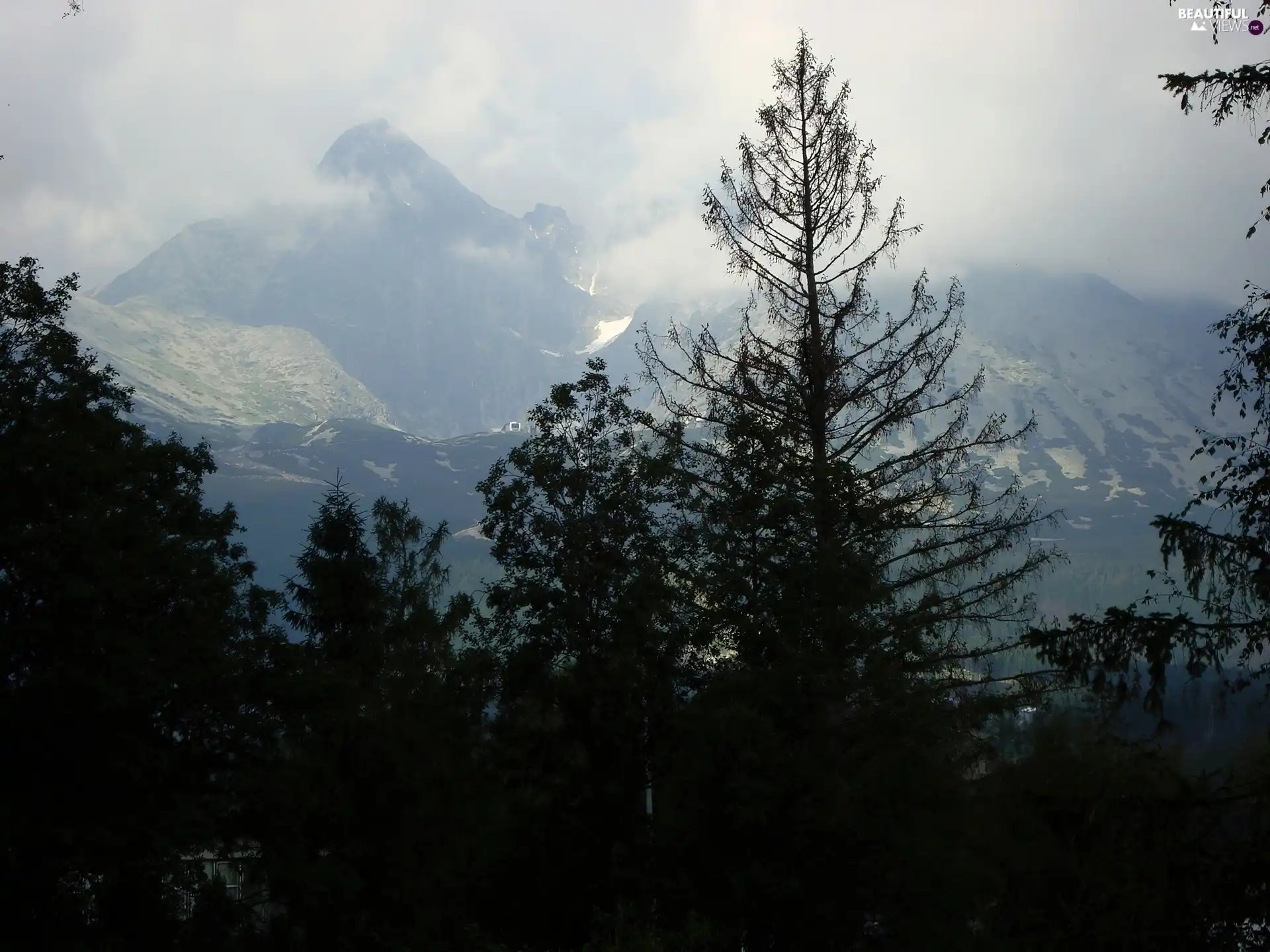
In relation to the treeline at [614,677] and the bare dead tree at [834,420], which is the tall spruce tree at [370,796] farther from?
the bare dead tree at [834,420]

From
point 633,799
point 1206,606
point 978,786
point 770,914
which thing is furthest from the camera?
point 633,799

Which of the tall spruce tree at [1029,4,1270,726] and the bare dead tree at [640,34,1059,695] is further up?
the bare dead tree at [640,34,1059,695]

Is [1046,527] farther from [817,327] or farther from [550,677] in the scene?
[550,677]

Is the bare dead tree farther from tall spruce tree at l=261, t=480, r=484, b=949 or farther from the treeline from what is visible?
tall spruce tree at l=261, t=480, r=484, b=949

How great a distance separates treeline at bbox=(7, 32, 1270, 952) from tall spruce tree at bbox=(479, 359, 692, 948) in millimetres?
69

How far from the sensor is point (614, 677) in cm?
2186

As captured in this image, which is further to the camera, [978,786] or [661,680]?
[661,680]

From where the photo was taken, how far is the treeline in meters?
18.7

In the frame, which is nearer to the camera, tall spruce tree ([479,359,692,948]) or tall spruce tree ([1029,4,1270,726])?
tall spruce tree ([1029,4,1270,726])

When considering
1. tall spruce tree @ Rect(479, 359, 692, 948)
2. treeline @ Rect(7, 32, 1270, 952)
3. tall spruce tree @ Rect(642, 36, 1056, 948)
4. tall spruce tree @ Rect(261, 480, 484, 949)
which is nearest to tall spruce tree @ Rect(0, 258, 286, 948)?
treeline @ Rect(7, 32, 1270, 952)

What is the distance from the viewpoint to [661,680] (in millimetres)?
22156

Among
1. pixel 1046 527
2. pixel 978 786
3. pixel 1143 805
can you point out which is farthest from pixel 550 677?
pixel 1143 805

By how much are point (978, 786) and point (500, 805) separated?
27.3 ft

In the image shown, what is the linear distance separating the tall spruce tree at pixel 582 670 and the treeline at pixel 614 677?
0.07 m
